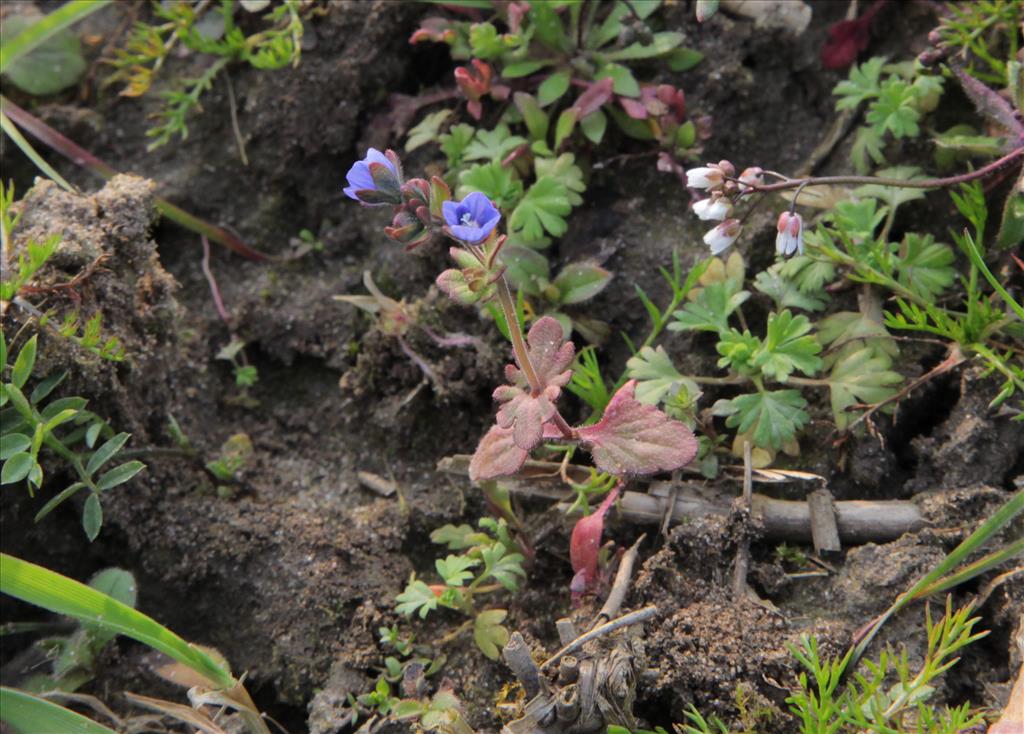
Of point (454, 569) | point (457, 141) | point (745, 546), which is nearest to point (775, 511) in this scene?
point (745, 546)

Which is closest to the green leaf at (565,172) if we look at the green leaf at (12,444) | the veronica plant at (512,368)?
the veronica plant at (512,368)

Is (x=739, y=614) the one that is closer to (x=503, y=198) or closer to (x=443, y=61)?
(x=503, y=198)

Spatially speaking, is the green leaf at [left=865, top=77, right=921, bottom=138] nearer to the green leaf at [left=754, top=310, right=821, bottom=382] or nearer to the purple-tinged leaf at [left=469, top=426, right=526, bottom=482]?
the green leaf at [left=754, top=310, right=821, bottom=382]

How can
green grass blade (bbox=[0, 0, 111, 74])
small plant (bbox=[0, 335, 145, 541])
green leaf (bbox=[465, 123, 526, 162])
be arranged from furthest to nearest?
green leaf (bbox=[465, 123, 526, 162]) → green grass blade (bbox=[0, 0, 111, 74]) → small plant (bbox=[0, 335, 145, 541])

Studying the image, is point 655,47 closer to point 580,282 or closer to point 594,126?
point 594,126

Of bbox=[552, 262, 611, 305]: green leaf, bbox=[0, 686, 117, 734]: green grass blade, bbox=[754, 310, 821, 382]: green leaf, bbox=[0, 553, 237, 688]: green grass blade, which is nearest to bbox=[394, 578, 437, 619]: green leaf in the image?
bbox=[0, 553, 237, 688]: green grass blade

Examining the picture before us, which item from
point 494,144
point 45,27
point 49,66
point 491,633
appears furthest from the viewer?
point 49,66
